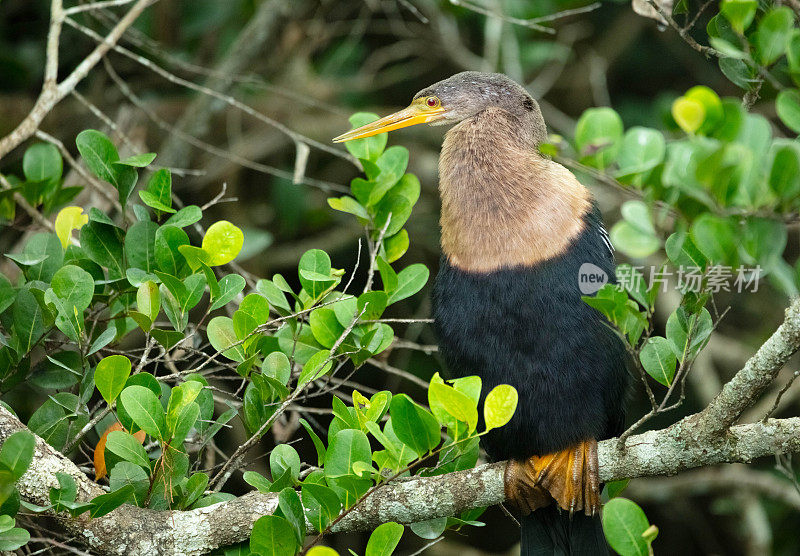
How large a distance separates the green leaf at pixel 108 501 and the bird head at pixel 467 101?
3.49 ft

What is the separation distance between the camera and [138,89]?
3754mm

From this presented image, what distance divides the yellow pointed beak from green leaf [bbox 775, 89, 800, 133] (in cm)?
110

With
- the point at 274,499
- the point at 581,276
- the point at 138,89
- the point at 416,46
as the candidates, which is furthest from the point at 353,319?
the point at 416,46

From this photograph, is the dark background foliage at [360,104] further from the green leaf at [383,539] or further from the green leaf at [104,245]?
the green leaf at [383,539]

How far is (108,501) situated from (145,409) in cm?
17

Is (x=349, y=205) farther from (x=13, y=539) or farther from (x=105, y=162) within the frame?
(x=13, y=539)

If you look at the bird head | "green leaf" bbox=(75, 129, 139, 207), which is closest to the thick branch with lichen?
"green leaf" bbox=(75, 129, 139, 207)

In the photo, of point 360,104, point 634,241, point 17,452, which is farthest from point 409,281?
point 360,104

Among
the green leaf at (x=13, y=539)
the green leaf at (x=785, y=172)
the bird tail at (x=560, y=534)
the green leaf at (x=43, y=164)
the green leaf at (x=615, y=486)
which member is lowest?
the bird tail at (x=560, y=534)

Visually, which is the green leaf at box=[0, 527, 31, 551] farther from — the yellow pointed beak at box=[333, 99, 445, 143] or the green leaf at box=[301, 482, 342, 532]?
the yellow pointed beak at box=[333, 99, 445, 143]

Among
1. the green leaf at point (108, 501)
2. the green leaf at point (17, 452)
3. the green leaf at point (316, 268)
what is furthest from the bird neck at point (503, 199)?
the green leaf at point (17, 452)

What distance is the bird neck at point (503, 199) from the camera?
198 cm

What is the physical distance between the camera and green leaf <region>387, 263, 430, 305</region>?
198cm

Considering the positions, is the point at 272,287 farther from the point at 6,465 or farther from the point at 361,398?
the point at 6,465
